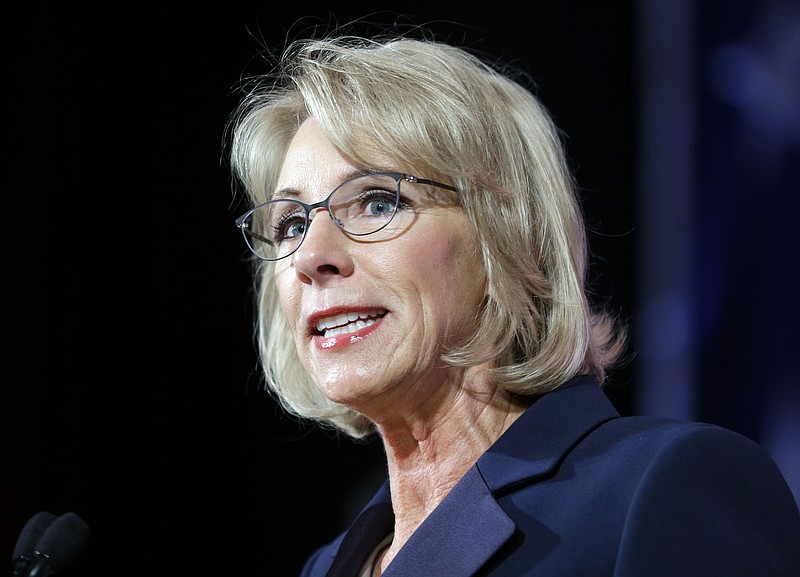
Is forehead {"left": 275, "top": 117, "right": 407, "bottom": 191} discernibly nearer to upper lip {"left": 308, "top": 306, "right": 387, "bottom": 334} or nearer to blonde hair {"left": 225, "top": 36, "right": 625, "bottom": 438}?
blonde hair {"left": 225, "top": 36, "right": 625, "bottom": 438}

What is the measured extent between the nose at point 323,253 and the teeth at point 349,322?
0.24 feet

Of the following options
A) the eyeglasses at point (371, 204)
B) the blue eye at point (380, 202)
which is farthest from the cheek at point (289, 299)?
the blue eye at point (380, 202)

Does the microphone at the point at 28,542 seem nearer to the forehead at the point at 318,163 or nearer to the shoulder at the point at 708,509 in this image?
the forehead at the point at 318,163

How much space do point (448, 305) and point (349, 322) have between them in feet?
0.60

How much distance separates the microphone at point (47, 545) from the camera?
4.53 feet

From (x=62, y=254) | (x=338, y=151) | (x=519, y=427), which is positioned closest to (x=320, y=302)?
(x=338, y=151)

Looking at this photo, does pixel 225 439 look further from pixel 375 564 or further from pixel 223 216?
pixel 375 564

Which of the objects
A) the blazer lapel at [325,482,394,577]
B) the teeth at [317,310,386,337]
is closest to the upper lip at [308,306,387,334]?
the teeth at [317,310,386,337]

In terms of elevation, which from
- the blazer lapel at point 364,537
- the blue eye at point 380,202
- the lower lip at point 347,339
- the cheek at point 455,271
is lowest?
the blazer lapel at point 364,537

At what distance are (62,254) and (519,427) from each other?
5.93 ft

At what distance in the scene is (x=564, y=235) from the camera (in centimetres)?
170

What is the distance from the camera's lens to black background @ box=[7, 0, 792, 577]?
106 inches

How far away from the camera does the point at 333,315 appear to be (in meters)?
1.60

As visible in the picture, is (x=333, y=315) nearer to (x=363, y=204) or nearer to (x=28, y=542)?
(x=363, y=204)
